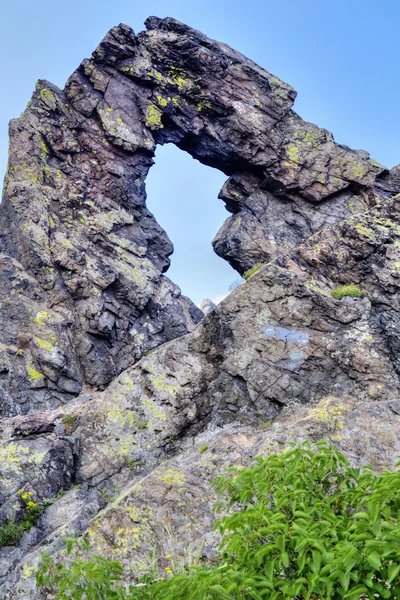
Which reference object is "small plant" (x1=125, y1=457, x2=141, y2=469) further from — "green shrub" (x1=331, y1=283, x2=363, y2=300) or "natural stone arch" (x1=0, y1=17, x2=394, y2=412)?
"natural stone arch" (x1=0, y1=17, x2=394, y2=412)

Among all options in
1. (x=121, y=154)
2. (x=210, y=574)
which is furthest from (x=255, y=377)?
(x=121, y=154)

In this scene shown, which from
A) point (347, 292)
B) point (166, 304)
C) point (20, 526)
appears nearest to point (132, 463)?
point (20, 526)

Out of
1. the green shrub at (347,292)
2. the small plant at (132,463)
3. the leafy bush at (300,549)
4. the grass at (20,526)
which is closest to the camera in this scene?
the leafy bush at (300,549)

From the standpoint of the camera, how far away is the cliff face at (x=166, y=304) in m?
12.8

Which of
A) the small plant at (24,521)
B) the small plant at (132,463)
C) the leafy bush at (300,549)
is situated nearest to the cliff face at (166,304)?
the small plant at (132,463)

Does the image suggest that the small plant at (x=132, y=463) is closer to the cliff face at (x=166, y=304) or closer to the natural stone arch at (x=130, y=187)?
the cliff face at (x=166, y=304)

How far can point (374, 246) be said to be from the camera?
1798 cm

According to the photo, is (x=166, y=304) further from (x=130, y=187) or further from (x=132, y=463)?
(x=132, y=463)

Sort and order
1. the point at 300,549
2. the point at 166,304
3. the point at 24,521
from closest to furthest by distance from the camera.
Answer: the point at 300,549, the point at 24,521, the point at 166,304

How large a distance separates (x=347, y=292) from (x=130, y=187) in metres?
26.4

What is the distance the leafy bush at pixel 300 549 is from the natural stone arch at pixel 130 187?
2295 cm

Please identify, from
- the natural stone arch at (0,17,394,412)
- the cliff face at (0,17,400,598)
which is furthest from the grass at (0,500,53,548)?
the natural stone arch at (0,17,394,412)

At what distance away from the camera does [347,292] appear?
17281 millimetres

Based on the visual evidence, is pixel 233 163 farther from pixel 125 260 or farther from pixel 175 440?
pixel 175 440
